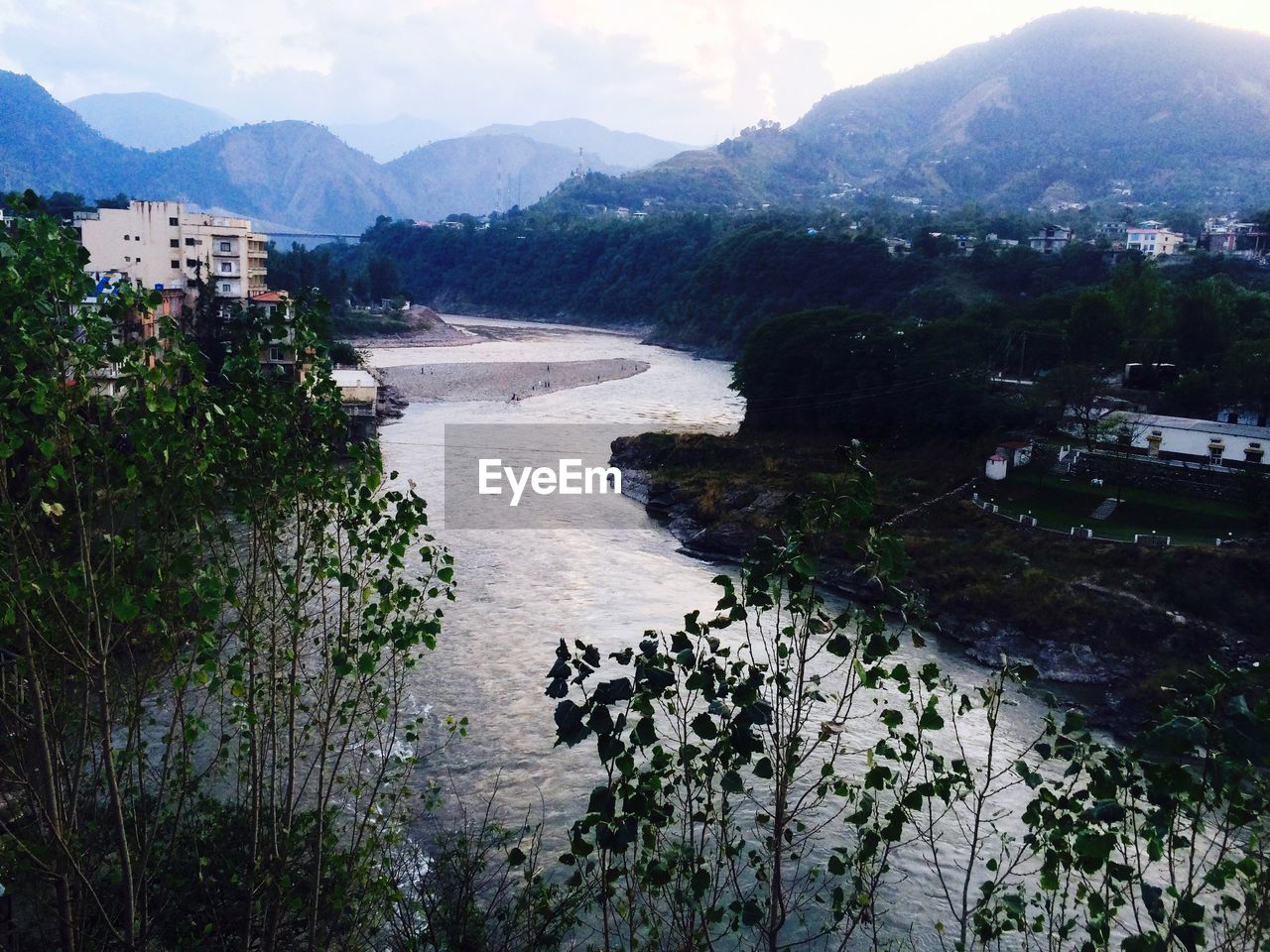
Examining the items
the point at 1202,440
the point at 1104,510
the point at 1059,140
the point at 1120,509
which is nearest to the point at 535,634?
the point at 1104,510

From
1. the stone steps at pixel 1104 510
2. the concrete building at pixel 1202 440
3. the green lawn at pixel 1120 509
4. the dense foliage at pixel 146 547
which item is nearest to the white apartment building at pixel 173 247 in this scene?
the green lawn at pixel 1120 509

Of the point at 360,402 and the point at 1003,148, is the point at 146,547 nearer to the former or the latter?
the point at 360,402

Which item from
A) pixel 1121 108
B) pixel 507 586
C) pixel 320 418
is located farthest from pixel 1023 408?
pixel 1121 108

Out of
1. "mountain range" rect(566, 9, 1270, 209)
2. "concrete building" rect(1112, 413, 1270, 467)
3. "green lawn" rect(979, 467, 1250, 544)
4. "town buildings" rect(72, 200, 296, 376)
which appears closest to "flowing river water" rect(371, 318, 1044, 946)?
"green lawn" rect(979, 467, 1250, 544)

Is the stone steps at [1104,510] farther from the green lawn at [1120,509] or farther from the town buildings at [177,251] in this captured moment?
the town buildings at [177,251]

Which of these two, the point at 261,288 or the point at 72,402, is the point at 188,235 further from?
the point at 72,402

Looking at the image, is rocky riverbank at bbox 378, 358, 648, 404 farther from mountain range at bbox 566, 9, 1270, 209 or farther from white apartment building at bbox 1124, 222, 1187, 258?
mountain range at bbox 566, 9, 1270, 209
